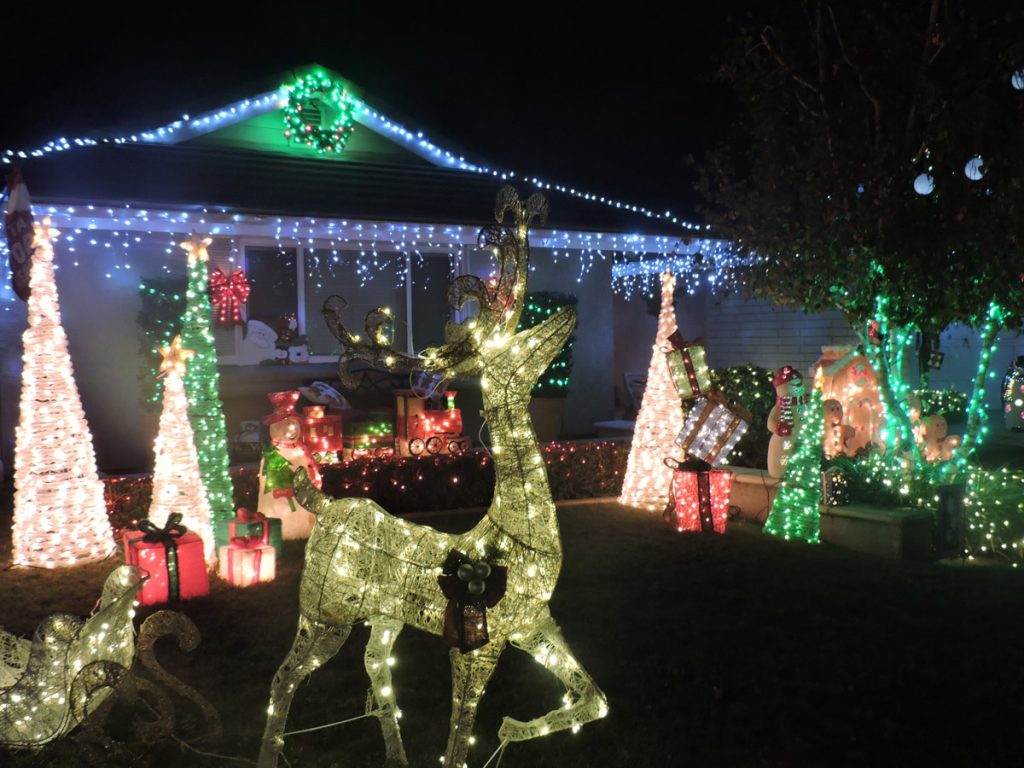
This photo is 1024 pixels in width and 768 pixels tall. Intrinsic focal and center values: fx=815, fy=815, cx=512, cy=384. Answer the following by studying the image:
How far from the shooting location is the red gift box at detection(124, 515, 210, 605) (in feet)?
20.8

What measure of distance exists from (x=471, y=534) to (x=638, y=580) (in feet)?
12.7

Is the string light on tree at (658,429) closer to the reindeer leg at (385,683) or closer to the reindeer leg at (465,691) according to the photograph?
the reindeer leg at (385,683)

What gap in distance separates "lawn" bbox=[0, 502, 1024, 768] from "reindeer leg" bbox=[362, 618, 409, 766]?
0.21 metres

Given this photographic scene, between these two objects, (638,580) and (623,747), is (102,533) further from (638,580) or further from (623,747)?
(623,747)

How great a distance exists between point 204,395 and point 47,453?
1515mm

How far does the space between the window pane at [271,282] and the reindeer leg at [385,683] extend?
1010 centimetres

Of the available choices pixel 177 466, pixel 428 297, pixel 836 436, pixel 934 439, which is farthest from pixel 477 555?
pixel 428 297

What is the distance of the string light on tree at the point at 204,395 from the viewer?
7465 millimetres

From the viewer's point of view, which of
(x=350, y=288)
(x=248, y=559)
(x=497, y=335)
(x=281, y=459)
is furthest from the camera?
(x=350, y=288)

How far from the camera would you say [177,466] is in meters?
7.24

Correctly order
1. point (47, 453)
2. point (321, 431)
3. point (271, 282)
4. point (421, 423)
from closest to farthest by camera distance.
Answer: point (47, 453) < point (321, 431) < point (421, 423) < point (271, 282)

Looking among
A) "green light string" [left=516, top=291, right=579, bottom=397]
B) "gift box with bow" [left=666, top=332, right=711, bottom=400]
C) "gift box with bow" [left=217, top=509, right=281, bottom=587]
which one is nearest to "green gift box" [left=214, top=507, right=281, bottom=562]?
"gift box with bow" [left=217, top=509, right=281, bottom=587]

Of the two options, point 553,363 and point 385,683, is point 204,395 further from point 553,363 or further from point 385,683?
point 553,363

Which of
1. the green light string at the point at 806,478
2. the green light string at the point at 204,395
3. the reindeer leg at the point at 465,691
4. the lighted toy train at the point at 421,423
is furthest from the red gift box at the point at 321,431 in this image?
the reindeer leg at the point at 465,691
